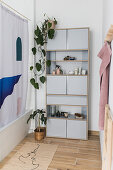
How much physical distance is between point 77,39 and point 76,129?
5.44 ft

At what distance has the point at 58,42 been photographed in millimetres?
3451

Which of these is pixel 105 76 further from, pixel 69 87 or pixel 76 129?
pixel 76 129

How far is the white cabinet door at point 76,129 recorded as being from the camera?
3.40m

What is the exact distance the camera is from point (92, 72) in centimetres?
360

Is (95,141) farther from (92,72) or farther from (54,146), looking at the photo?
(92,72)

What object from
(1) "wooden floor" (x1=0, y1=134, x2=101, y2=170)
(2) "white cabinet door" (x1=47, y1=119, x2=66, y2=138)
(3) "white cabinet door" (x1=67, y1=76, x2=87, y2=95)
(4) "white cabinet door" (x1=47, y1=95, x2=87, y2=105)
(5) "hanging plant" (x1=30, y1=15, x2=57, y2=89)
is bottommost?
(1) "wooden floor" (x1=0, y1=134, x2=101, y2=170)

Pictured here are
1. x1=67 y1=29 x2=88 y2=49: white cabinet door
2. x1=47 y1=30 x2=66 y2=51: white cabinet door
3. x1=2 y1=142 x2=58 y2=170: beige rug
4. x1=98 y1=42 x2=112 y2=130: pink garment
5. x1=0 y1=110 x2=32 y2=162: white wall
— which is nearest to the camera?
x1=98 y1=42 x2=112 y2=130: pink garment

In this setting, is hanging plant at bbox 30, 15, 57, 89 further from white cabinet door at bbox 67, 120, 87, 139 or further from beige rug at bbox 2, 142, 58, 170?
beige rug at bbox 2, 142, 58, 170

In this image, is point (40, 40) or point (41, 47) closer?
point (40, 40)

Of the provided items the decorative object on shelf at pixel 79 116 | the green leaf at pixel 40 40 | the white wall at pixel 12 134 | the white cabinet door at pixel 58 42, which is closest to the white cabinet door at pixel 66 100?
the decorative object on shelf at pixel 79 116

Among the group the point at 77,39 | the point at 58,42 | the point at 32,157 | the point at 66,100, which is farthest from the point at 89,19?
the point at 32,157

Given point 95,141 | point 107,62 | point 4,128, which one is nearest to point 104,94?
point 107,62

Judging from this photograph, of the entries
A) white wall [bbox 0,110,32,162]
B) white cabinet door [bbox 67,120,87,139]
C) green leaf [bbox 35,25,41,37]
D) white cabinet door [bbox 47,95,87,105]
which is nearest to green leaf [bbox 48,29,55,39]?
green leaf [bbox 35,25,41,37]

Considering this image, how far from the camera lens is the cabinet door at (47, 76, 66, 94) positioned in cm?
345
